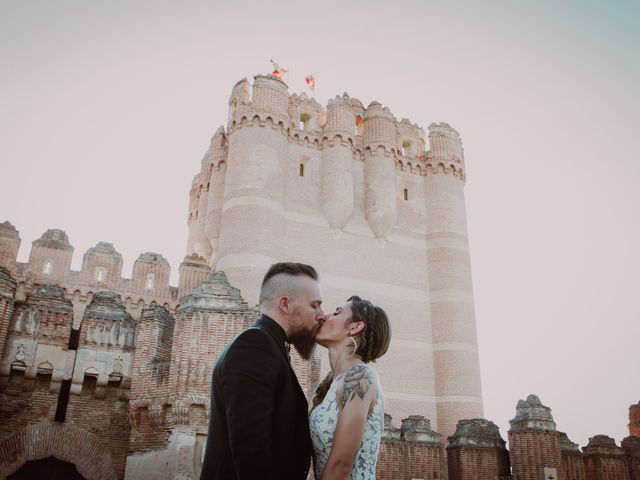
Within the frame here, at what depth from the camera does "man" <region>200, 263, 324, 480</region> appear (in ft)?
8.17

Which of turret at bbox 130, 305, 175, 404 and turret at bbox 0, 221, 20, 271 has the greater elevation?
turret at bbox 0, 221, 20, 271

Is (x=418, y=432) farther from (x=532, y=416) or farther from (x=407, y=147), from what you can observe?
(x=407, y=147)

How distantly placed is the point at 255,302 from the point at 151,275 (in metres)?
4.08

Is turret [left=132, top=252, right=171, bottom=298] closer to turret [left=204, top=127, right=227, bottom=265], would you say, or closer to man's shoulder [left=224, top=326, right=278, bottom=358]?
turret [left=204, top=127, right=227, bottom=265]

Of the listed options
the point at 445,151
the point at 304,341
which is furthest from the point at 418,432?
the point at 445,151

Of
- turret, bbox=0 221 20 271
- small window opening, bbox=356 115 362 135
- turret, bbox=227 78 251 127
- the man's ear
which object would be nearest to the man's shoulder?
the man's ear

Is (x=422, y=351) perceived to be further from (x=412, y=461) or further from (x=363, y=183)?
(x=412, y=461)

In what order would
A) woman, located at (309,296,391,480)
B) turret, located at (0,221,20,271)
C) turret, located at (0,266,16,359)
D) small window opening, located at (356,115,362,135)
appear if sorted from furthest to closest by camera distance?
small window opening, located at (356,115,362,135) → turret, located at (0,221,20,271) → turret, located at (0,266,16,359) → woman, located at (309,296,391,480)

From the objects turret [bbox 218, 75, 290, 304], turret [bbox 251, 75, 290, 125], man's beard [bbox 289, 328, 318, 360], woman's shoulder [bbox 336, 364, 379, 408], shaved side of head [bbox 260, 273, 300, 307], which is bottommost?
woman's shoulder [bbox 336, 364, 379, 408]

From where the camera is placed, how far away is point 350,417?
295cm

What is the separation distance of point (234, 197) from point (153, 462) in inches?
500

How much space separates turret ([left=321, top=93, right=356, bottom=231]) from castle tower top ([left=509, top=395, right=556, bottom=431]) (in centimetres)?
1128

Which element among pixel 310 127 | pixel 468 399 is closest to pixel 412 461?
pixel 468 399

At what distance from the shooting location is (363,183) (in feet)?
77.4
